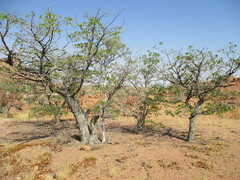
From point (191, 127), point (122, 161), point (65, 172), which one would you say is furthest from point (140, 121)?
point (65, 172)

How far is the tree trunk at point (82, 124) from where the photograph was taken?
8078 mm

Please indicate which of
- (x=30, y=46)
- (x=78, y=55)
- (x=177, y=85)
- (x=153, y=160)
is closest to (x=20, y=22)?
(x=30, y=46)

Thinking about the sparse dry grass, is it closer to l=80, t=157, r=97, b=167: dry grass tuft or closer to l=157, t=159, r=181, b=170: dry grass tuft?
l=80, t=157, r=97, b=167: dry grass tuft

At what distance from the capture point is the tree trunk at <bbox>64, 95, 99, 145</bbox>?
808 cm

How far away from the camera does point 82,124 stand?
330 inches

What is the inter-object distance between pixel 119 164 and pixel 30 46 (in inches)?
220

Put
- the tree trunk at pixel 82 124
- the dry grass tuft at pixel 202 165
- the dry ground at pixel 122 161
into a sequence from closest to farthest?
the dry ground at pixel 122 161 → the dry grass tuft at pixel 202 165 → the tree trunk at pixel 82 124

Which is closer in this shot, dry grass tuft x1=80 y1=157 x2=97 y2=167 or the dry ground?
the dry ground

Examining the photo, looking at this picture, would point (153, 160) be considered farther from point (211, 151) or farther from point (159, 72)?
point (159, 72)

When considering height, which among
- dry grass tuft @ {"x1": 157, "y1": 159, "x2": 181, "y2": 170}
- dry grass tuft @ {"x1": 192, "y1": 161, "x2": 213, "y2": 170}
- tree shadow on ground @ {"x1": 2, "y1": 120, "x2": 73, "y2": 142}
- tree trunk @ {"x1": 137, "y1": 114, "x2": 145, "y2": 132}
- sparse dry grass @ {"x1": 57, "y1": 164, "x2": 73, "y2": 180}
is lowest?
tree shadow on ground @ {"x1": 2, "y1": 120, "x2": 73, "y2": 142}

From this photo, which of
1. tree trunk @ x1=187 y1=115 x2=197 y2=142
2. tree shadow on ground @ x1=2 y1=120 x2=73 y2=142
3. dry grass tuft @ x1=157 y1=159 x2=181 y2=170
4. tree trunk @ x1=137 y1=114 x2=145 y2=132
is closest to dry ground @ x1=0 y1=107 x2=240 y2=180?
dry grass tuft @ x1=157 y1=159 x2=181 y2=170

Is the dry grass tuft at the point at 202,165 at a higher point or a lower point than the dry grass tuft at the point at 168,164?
higher

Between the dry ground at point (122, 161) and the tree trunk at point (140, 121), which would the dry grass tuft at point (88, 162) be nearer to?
the dry ground at point (122, 161)

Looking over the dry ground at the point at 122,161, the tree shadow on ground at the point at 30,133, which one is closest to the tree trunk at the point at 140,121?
the dry ground at the point at 122,161
